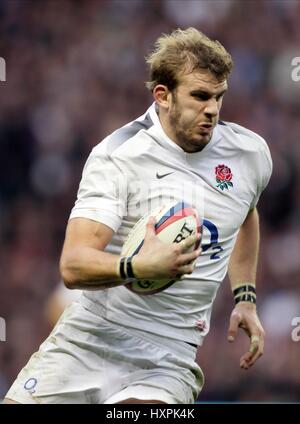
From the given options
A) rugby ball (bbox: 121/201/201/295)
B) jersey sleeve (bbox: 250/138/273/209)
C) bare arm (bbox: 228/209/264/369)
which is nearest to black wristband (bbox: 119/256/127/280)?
rugby ball (bbox: 121/201/201/295)

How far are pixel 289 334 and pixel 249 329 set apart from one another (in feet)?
15.3

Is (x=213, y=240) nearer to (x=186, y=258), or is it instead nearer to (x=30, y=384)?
(x=186, y=258)

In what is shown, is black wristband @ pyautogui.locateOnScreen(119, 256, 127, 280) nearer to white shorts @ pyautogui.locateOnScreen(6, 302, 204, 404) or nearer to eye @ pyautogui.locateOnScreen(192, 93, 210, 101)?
white shorts @ pyautogui.locateOnScreen(6, 302, 204, 404)

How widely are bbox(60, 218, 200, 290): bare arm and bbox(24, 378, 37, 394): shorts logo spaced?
1.79 ft

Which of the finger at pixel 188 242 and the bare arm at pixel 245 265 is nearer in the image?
the finger at pixel 188 242

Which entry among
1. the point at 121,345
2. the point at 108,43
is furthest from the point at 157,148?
the point at 108,43

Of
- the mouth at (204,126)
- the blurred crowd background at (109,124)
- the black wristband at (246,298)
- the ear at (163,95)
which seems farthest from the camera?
the blurred crowd background at (109,124)

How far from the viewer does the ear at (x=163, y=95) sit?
487 cm

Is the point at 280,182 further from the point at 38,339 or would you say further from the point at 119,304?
the point at 119,304

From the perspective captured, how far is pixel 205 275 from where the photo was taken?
4883 mm

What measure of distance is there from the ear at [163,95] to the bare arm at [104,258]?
29.9 inches

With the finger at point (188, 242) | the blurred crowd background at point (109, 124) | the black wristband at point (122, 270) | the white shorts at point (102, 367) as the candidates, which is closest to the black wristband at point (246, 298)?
the white shorts at point (102, 367)

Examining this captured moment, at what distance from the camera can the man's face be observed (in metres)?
4.73

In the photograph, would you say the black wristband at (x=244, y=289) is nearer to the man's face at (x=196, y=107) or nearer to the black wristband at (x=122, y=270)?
the man's face at (x=196, y=107)
